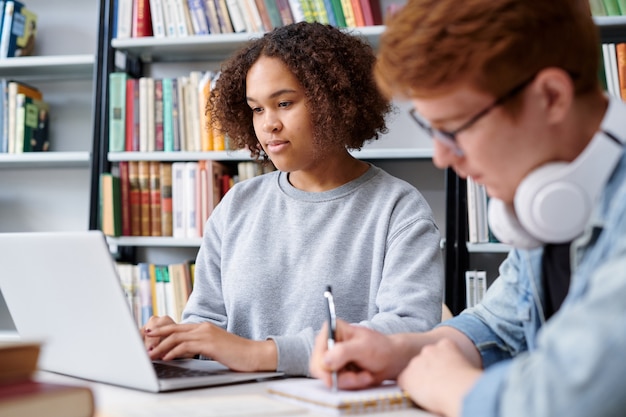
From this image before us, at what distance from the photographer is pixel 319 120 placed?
1.51m

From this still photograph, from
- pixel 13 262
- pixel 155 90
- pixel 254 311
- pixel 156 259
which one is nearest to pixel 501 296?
pixel 254 311

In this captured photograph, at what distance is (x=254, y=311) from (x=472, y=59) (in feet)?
2.81

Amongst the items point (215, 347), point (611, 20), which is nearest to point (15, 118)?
point (215, 347)

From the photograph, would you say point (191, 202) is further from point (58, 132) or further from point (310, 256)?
point (310, 256)

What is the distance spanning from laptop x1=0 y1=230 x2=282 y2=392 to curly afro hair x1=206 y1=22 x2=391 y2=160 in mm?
659

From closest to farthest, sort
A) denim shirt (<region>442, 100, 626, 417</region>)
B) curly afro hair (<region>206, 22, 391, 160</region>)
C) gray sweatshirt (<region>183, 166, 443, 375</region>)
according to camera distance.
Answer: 1. denim shirt (<region>442, 100, 626, 417</region>)
2. gray sweatshirt (<region>183, 166, 443, 375</region>)
3. curly afro hair (<region>206, 22, 391, 160</region>)

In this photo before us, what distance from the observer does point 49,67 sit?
9.04 ft

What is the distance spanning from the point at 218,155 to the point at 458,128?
1.82 meters

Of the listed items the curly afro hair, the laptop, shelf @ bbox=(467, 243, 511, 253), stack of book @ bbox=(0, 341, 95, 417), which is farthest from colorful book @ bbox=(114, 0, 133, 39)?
stack of book @ bbox=(0, 341, 95, 417)

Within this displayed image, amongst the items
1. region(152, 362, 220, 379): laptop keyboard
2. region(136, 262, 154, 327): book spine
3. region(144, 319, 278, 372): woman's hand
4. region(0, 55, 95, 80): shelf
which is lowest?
region(136, 262, 154, 327): book spine

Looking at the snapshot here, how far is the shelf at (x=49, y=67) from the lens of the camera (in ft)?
8.71

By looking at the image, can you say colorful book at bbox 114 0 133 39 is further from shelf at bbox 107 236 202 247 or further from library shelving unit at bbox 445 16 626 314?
library shelving unit at bbox 445 16 626 314

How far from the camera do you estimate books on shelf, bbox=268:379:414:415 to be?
2.58ft

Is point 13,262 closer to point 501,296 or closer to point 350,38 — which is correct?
Result: point 501,296
